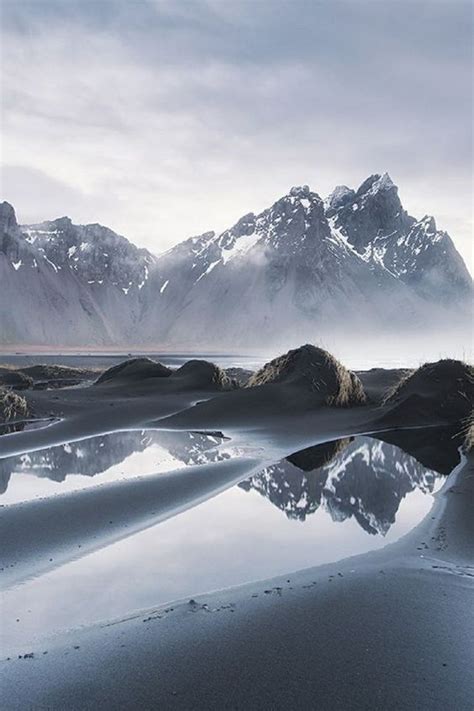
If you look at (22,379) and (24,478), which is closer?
(24,478)

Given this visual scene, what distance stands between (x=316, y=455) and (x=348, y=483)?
2.16 m

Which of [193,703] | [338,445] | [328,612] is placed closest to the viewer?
[193,703]

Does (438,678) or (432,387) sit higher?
(432,387)

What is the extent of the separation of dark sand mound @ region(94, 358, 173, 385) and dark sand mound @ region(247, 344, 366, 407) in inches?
338

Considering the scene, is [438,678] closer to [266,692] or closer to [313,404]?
[266,692]

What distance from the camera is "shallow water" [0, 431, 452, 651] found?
4.25 m

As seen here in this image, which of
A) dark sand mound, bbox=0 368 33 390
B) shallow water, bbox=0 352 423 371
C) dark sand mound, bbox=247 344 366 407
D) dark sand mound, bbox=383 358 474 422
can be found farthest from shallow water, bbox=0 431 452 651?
shallow water, bbox=0 352 423 371

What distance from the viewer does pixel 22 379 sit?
3100cm

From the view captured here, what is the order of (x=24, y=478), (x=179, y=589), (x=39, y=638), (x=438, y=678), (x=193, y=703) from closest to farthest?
(x=193, y=703) < (x=438, y=678) < (x=39, y=638) < (x=179, y=589) < (x=24, y=478)

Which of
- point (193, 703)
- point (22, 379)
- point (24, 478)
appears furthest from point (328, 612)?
point (22, 379)

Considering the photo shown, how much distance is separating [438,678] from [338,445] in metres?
7.93

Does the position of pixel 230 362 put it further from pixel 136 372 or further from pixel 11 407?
pixel 11 407

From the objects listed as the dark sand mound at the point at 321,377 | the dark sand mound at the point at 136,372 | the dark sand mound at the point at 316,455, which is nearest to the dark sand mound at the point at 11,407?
the dark sand mound at the point at 321,377

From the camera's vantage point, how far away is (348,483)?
7.83m
